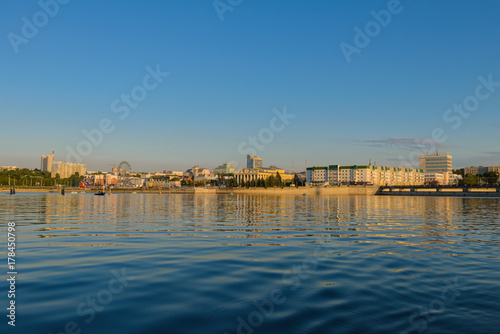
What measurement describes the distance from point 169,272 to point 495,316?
9240 millimetres

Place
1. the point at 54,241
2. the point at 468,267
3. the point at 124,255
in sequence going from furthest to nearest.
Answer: the point at 54,241, the point at 124,255, the point at 468,267

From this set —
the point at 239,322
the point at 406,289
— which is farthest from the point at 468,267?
the point at 239,322

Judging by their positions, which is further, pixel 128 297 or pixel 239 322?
pixel 128 297

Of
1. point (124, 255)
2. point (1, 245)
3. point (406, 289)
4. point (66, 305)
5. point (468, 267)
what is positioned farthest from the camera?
point (1, 245)

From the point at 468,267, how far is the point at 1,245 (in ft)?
68.7

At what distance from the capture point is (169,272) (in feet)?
40.8

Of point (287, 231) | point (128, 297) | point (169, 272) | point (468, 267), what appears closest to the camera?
point (128, 297)

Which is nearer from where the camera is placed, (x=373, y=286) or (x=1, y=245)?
(x=373, y=286)

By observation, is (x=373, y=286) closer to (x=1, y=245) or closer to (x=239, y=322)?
(x=239, y=322)

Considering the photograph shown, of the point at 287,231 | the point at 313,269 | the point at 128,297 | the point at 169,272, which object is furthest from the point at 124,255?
the point at 287,231

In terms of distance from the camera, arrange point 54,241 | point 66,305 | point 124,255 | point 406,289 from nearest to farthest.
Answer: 1. point 66,305
2. point 406,289
3. point 124,255
4. point 54,241

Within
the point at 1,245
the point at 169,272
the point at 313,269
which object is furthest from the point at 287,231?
the point at 1,245

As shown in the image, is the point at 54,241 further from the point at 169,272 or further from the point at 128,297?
the point at 128,297

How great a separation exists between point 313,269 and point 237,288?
12.0 ft
